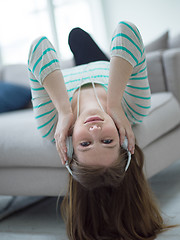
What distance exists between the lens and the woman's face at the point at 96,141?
1.17m

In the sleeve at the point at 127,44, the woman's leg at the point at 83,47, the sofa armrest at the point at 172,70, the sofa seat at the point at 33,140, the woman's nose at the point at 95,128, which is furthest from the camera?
the sofa armrest at the point at 172,70

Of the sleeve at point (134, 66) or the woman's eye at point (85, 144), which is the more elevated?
the sleeve at point (134, 66)

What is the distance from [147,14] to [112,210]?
175 inches

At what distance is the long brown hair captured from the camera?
4.13ft

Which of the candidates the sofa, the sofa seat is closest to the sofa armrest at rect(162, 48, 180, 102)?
the sofa

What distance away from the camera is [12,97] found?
2506 mm

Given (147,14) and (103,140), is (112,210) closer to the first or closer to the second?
(103,140)

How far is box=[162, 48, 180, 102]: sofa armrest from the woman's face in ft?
3.52

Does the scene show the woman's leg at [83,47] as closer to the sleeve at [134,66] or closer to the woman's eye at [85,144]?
the sleeve at [134,66]

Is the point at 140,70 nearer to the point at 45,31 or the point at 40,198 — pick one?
the point at 40,198

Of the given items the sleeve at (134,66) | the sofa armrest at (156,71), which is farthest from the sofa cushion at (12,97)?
the sleeve at (134,66)

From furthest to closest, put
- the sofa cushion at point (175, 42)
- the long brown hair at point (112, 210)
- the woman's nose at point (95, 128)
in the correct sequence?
the sofa cushion at point (175, 42) → the long brown hair at point (112, 210) → the woman's nose at point (95, 128)

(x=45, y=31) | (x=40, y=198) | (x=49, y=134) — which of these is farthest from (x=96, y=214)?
(x=45, y=31)

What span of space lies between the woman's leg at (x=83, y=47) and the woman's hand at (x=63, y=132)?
2.24ft
